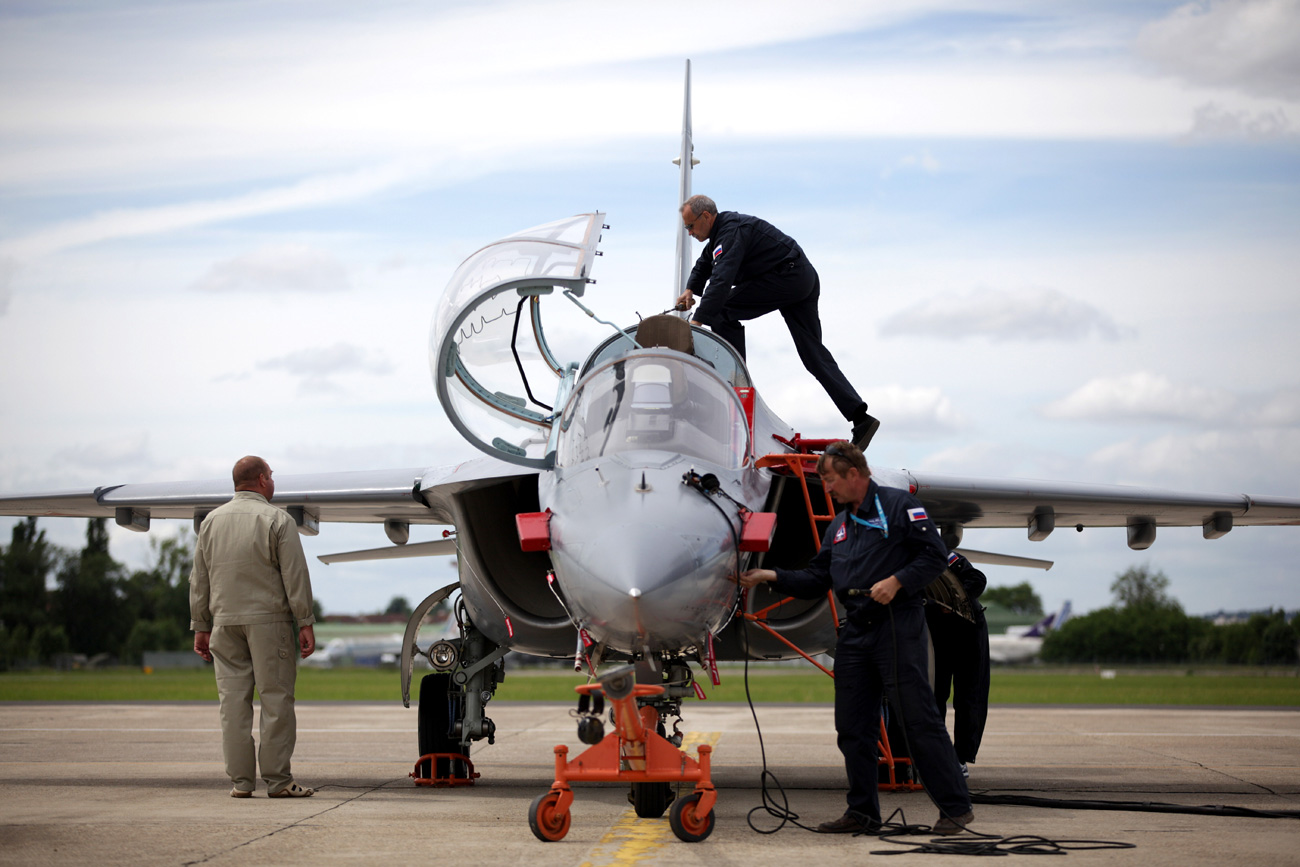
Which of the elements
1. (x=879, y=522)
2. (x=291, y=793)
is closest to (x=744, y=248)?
(x=879, y=522)

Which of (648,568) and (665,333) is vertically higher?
(665,333)

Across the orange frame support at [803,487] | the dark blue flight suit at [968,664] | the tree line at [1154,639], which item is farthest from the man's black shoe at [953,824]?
the tree line at [1154,639]

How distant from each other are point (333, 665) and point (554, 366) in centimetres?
8603

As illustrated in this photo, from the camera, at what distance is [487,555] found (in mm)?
8391

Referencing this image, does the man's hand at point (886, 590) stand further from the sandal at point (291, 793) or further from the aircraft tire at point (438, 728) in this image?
the aircraft tire at point (438, 728)

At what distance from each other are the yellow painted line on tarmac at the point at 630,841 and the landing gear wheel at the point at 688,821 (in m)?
0.12

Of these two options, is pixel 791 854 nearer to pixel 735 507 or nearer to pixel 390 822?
pixel 735 507

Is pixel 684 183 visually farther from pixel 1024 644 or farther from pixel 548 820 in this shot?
pixel 1024 644

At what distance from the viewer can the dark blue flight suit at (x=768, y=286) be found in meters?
8.88

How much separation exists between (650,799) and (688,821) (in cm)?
87

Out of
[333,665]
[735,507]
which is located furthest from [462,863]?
[333,665]

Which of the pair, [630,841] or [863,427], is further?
[863,427]

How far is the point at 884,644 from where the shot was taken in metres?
6.34

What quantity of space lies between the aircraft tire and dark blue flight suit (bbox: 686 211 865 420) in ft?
11.8
